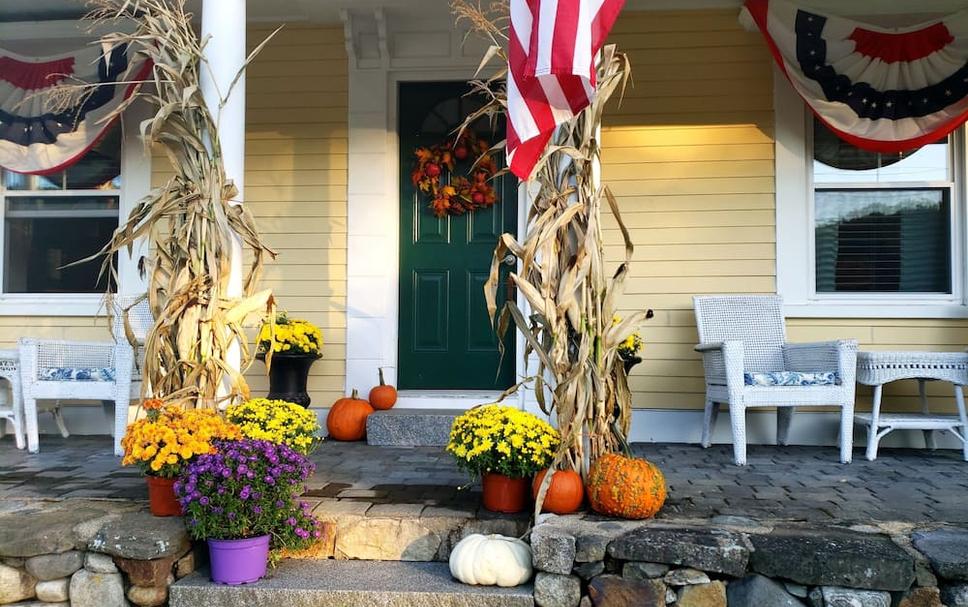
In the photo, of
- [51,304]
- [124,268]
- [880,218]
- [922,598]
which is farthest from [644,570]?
[51,304]

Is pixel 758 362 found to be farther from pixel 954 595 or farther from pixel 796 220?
pixel 954 595

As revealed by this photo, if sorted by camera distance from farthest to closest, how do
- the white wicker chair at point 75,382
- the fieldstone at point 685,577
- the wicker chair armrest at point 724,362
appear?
1. the white wicker chair at point 75,382
2. the wicker chair armrest at point 724,362
3. the fieldstone at point 685,577

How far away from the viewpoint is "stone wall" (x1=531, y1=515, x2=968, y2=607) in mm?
2537

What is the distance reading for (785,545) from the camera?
2.60 meters

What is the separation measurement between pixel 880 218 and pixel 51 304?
17.6 feet

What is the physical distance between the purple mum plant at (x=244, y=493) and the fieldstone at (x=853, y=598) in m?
1.77

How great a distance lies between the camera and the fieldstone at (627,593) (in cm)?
263

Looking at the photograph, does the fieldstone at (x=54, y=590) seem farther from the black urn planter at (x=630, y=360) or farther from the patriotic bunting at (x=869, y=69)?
the patriotic bunting at (x=869, y=69)

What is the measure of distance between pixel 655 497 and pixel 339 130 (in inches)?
132

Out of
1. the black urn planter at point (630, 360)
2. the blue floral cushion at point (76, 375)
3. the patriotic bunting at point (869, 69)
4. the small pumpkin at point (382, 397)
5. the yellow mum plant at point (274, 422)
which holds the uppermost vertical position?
the patriotic bunting at point (869, 69)

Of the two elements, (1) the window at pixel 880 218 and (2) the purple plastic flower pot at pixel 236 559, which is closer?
(2) the purple plastic flower pot at pixel 236 559

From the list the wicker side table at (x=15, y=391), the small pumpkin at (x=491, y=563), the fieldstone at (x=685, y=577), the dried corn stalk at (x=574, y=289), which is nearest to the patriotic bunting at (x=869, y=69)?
the dried corn stalk at (x=574, y=289)

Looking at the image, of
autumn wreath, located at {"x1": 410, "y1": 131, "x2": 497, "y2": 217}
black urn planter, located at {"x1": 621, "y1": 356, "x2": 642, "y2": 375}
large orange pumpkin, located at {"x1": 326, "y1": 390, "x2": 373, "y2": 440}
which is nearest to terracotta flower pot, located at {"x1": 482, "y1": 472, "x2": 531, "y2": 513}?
black urn planter, located at {"x1": 621, "y1": 356, "x2": 642, "y2": 375}

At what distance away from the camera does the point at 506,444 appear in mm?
2945
